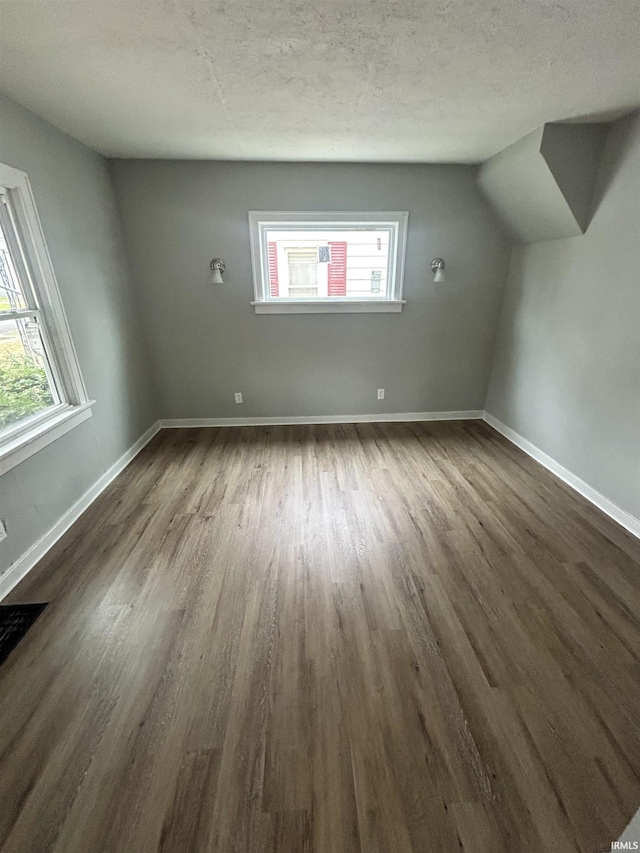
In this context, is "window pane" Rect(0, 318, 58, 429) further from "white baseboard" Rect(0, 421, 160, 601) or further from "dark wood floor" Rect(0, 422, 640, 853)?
"dark wood floor" Rect(0, 422, 640, 853)

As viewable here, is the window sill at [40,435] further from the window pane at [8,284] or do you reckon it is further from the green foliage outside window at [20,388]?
the window pane at [8,284]

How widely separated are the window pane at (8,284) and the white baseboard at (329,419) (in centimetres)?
184

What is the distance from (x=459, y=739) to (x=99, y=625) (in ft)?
4.95

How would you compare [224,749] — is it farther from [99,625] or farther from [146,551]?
[146,551]

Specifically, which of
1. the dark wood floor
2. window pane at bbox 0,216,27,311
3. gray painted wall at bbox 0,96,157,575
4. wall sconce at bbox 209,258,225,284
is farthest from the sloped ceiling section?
window pane at bbox 0,216,27,311

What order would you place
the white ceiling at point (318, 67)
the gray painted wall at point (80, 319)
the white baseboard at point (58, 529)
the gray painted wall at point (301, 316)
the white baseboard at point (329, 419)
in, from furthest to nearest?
the white baseboard at point (329, 419) → the gray painted wall at point (301, 316) → the gray painted wall at point (80, 319) → the white baseboard at point (58, 529) → the white ceiling at point (318, 67)

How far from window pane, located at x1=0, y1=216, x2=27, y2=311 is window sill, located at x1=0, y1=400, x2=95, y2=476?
0.66m

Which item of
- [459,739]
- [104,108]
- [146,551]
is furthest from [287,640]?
[104,108]

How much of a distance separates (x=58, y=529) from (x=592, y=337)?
12.1 ft

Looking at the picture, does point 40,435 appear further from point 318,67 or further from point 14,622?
point 318,67

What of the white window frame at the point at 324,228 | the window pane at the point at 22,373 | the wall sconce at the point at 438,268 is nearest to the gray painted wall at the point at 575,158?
the wall sconce at the point at 438,268

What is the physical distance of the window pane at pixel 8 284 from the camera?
1.95m

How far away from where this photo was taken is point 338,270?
3404 mm

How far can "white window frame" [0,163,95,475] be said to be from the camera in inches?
74.4
